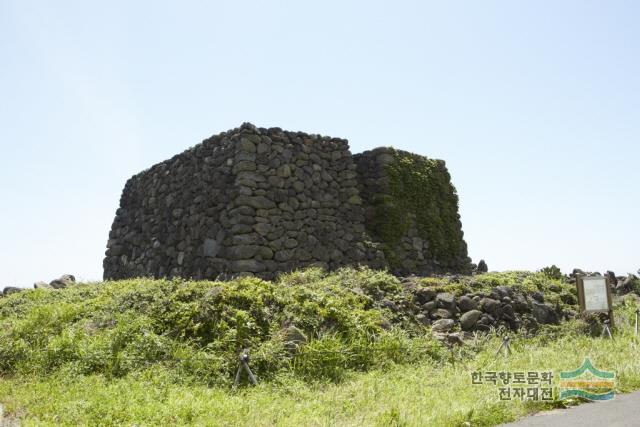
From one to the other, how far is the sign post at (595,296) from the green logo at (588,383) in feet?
11.2

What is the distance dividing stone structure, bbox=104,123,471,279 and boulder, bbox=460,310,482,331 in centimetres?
359

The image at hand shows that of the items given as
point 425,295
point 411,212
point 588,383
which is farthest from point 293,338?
point 411,212

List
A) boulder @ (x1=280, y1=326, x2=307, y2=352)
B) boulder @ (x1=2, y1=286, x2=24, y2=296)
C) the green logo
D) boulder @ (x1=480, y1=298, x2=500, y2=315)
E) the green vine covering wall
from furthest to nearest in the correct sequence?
1. boulder @ (x1=2, y1=286, x2=24, y2=296)
2. the green vine covering wall
3. boulder @ (x1=480, y1=298, x2=500, y2=315)
4. boulder @ (x1=280, y1=326, x2=307, y2=352)
5. the green logo

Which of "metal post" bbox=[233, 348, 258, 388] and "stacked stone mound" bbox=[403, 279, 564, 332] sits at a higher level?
"stacked stone mound" bbox=[403, 279, 564, 332]

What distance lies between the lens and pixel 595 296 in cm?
1001

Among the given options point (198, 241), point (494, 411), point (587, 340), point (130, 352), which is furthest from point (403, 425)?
point (198, 241)

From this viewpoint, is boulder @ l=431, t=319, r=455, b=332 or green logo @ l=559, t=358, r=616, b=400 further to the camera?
boulder @ l=431, t=319, r=455, b=332

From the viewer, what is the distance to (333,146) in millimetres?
12953

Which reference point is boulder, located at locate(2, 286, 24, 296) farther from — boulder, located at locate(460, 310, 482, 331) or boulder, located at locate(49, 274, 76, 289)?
boulder, located at locate(460, 310, 482, 331)

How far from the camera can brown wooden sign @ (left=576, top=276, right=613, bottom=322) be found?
995cm

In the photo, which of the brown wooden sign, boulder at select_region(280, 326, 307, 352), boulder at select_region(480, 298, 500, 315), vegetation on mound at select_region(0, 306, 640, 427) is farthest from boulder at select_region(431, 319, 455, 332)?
the brown wooden sign

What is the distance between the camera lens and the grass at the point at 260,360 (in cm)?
513

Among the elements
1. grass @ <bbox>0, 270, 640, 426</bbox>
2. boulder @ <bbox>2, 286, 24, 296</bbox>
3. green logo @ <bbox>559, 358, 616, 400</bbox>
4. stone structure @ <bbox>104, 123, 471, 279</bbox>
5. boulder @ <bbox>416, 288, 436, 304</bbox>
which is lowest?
green logo @ <bbox>559, 358, 616, 400</bbox>

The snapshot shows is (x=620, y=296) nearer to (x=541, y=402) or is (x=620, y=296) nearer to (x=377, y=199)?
(x=377, y=199)
